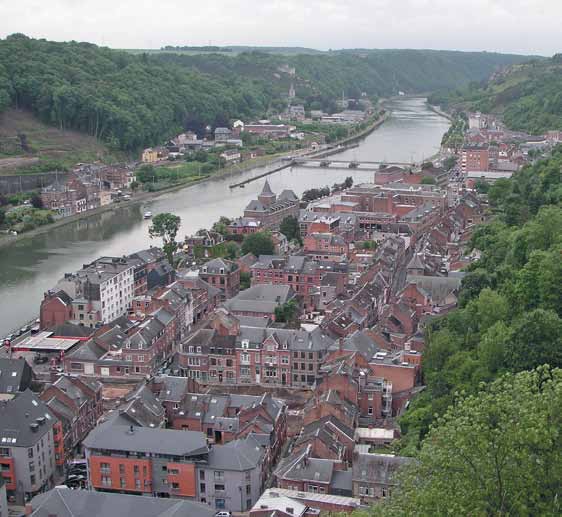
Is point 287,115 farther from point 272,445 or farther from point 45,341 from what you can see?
point 272,445

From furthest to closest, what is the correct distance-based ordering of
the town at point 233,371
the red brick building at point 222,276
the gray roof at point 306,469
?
the red brick building at point 222,276, the town at point 233,371, the gray roof at point 306,469

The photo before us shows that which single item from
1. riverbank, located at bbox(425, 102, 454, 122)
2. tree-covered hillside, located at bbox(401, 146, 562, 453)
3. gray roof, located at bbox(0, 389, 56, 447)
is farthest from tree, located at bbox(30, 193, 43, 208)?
riverbank, located at bbox(425, 102, 454, 122)

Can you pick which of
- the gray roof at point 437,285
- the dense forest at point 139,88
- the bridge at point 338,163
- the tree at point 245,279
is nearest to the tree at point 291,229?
the tree at point 245,279

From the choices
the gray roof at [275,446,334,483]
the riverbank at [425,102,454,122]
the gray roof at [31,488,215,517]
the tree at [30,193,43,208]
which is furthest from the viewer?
the riverbank at [425,102,454,122]

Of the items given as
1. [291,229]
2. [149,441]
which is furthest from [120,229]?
[149,441]

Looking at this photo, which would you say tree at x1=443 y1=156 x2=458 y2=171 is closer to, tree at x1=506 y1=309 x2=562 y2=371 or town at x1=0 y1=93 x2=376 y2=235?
town at x1=0 y1=93 x2=376 y2=235

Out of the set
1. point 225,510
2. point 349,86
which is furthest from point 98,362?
point 349,86

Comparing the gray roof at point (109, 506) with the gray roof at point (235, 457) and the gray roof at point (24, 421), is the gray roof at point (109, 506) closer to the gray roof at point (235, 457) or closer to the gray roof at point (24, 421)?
the gray roof at point (235, 457)
